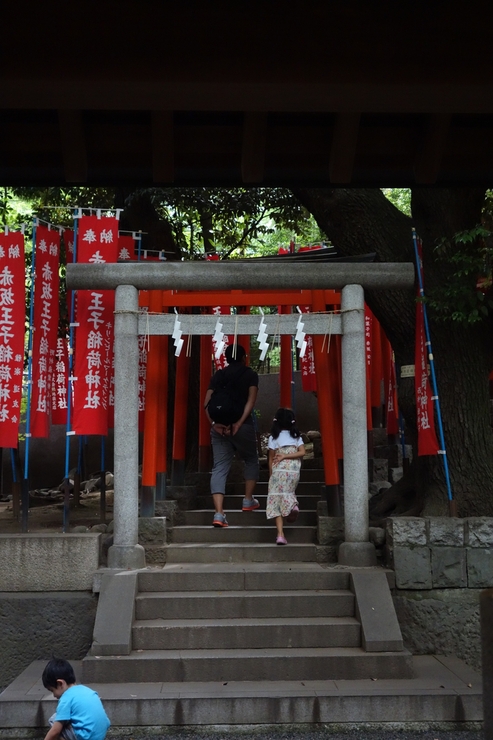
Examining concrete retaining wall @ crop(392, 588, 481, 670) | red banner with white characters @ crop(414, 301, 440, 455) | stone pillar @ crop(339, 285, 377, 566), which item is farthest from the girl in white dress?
concrete retaining wall @ crop(392, 588, 481, 670)

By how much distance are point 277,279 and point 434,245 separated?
1.80 metres

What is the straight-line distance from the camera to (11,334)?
29.0ft

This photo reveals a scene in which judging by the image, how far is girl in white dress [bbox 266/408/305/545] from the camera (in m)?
8.86

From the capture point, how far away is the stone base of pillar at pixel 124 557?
8352mm

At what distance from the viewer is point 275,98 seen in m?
3.53

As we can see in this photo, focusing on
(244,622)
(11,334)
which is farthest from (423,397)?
(11,334)

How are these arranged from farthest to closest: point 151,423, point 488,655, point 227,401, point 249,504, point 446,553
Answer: point 249,504 → point 227,401 → point 151,423 → point 446,553 → point 488,655

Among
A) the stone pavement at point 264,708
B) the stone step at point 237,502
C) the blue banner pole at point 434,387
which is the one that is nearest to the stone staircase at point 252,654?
the stone pavement at point 264,708

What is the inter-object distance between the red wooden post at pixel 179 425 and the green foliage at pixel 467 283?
11.0ft

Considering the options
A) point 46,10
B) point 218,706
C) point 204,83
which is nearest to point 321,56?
point 204,83

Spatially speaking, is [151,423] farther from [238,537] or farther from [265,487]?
[265,487]

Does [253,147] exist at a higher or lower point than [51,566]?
higher

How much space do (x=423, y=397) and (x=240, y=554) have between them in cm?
247

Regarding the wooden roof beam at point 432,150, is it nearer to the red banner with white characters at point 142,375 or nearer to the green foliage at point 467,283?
the green foliage at point 467,283
